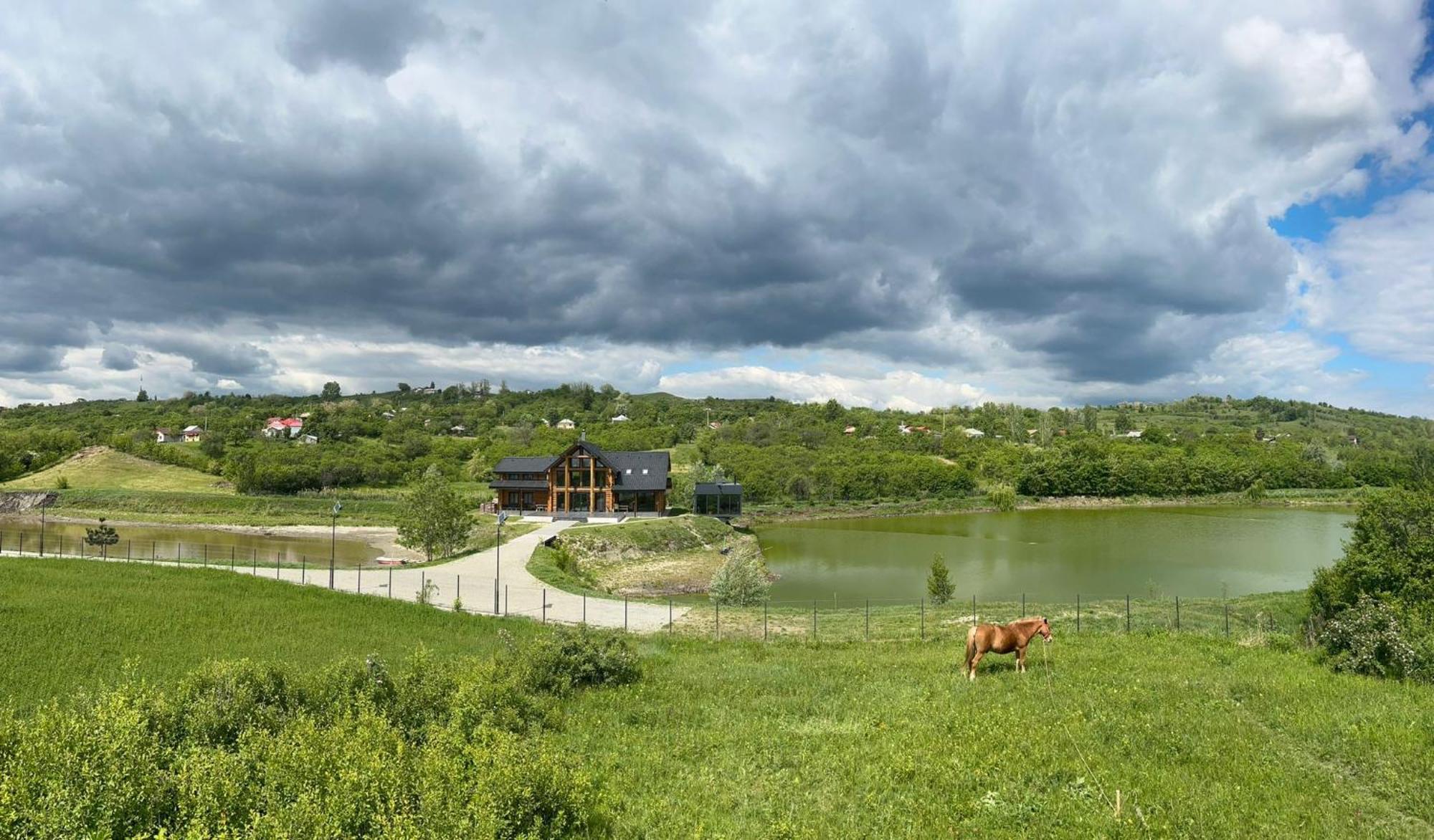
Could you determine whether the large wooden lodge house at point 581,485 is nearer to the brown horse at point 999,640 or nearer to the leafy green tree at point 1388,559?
the leafy green tree at point 1388,559

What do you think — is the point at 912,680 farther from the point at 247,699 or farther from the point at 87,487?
the point at 87,487

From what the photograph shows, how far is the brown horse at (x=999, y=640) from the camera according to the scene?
1536cm

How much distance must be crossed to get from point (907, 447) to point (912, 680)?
127 metres

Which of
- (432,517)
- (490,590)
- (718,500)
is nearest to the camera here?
(490,590)

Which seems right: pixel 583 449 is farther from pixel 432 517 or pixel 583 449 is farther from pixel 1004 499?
pixel 1004 499

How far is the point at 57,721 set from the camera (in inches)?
316

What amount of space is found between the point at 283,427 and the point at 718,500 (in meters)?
133

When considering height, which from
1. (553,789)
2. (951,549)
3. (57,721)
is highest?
(57,721)

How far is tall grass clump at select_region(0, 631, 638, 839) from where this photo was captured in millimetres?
6500

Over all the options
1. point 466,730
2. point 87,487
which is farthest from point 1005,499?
point 87,487

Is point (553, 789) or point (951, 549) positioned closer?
point (553, 789)

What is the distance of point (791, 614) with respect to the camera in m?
29.3

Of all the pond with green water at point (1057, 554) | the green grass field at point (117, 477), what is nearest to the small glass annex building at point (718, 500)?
the pond with green water at point (1057, 554)

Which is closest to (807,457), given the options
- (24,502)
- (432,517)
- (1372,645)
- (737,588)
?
(432,517)
